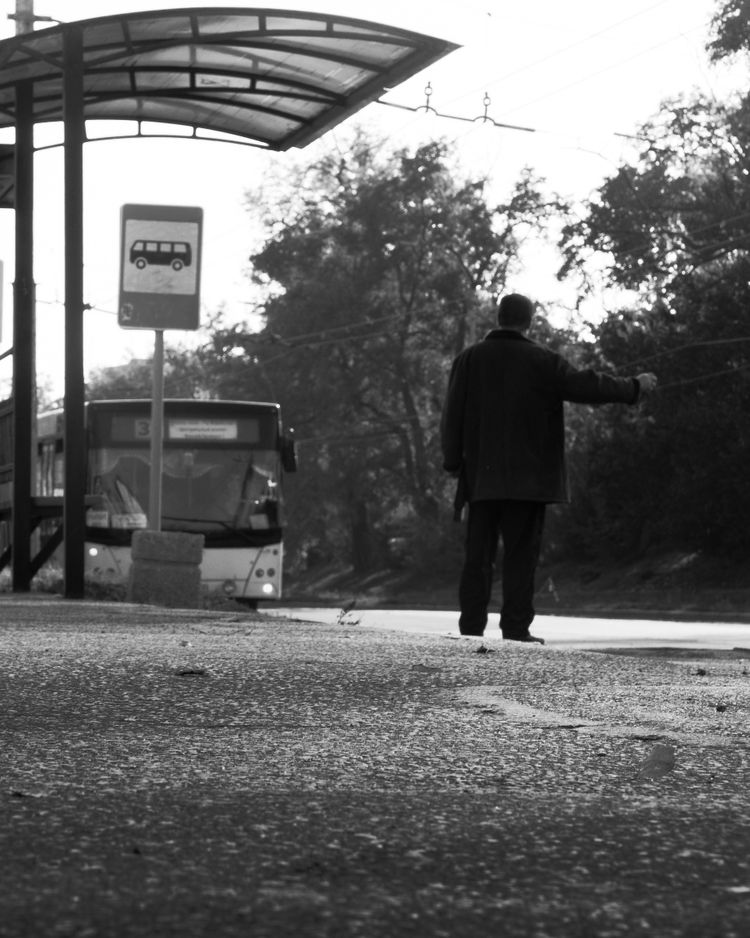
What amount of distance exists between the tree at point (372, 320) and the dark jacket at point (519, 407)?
154 feet

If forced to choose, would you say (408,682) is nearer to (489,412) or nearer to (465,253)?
(489,412)

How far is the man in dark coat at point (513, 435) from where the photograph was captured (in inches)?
373

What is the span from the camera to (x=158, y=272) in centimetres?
1495

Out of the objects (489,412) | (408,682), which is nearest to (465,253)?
(489,412)

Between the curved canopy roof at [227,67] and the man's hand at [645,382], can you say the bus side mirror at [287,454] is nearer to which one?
the curved canopy roof at [227,67]

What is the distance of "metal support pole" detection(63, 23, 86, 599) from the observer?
15117 millimetres

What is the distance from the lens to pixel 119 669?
6.29 m

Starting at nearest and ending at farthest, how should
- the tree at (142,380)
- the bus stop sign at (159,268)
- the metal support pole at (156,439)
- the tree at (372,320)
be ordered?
the bus stop sign at (159,268)
the metal support pole at (156,439)
the tree at (372,320)
the tree at (142,380)

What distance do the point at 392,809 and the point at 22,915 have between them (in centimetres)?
110

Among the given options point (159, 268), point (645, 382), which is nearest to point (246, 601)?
point (159, 268)

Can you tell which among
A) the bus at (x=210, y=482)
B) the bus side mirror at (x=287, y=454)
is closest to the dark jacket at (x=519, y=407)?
the bus side mirror at (x=287, y=454)

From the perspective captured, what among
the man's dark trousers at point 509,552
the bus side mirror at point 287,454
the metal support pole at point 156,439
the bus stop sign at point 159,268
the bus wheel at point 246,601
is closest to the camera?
the man's dark trousers at point 509,552

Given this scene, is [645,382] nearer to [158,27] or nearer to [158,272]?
[158,27]

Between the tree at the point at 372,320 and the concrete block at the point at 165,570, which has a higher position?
the tree at the point at 372,320
